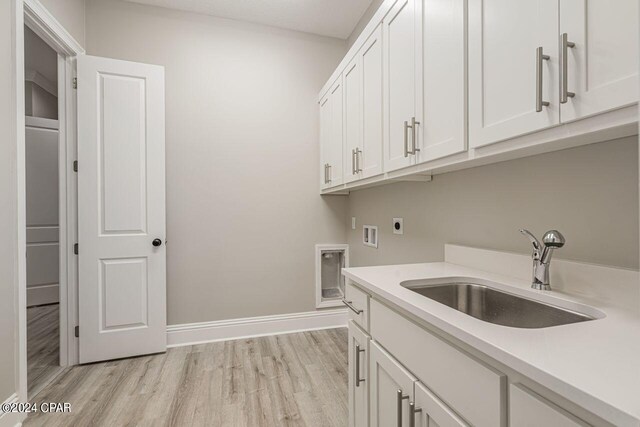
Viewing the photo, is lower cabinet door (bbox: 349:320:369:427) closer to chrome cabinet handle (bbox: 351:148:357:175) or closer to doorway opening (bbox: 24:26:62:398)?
chrome cabinet handle (bbox: 351:148:357:175)

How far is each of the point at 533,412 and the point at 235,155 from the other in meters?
2.67

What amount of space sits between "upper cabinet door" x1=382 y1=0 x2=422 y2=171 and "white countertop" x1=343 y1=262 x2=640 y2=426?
0.79 meters

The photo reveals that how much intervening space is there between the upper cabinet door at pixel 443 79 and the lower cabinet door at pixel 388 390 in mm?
802

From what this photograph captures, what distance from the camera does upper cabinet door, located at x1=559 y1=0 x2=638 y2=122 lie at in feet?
2.05

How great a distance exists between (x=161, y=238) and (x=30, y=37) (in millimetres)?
2686

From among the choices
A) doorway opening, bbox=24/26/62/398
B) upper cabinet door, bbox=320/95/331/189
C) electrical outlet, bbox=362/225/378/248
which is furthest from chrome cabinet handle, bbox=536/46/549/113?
doorway opening, bbox=24/26/62/398

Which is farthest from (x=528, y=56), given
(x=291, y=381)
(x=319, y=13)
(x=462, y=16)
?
(x=319, y=13)

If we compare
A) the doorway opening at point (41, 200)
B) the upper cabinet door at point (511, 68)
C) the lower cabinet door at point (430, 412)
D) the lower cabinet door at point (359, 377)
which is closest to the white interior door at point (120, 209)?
the lower cabinet door at point (359, 377)

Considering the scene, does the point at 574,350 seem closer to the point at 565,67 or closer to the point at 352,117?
the point at 565,67

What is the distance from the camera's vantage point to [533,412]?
1.84ft

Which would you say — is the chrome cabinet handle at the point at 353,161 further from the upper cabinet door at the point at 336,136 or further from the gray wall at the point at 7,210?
the gray wall at the point at 7,210

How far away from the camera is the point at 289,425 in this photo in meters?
1.58

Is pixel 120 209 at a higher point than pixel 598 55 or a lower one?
lower

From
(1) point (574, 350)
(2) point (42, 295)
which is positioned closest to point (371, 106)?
(1) point (574, 350)
